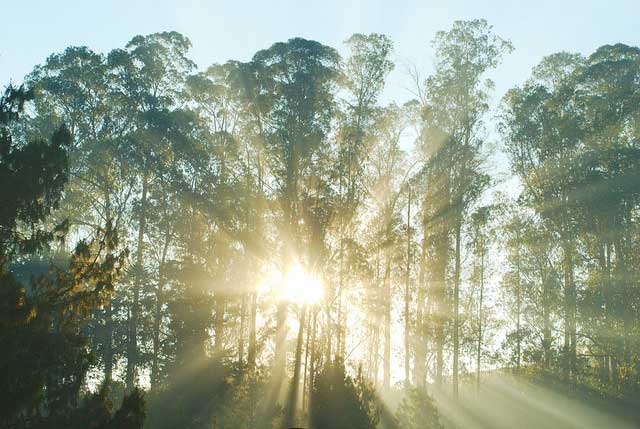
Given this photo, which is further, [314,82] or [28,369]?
[314,82]

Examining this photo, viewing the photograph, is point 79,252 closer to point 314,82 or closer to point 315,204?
point 315,204

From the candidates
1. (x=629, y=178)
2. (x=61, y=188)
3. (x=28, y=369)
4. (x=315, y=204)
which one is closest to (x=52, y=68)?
(x=315, y=204)

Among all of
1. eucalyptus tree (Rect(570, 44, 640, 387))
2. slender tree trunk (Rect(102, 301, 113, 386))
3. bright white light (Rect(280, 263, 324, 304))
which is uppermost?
eucalyptus tree (Rect(570, 44, 640, 387))

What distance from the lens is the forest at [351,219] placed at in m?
25.0

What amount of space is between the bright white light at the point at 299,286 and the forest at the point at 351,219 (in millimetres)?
132

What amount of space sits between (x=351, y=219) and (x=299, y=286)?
4369 millimetres

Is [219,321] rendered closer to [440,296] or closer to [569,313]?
[440,296]

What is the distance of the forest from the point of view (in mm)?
24953

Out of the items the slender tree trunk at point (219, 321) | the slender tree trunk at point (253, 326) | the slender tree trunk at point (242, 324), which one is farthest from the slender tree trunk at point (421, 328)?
the slender tree trunk at point (219, 321)

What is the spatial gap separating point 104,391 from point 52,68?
2461 centimetres

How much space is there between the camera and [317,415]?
14719 mm

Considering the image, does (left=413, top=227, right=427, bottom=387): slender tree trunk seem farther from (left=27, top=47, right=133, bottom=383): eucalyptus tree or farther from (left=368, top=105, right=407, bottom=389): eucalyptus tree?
(left=27, top=47, right=133, bottom=383): eucalyptus tree

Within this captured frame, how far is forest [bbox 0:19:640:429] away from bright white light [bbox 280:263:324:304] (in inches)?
5.2

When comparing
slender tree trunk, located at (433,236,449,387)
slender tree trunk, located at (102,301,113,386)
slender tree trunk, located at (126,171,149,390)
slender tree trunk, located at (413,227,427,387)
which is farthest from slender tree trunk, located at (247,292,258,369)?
slender tree trunk, located at (433,236,449,387)
